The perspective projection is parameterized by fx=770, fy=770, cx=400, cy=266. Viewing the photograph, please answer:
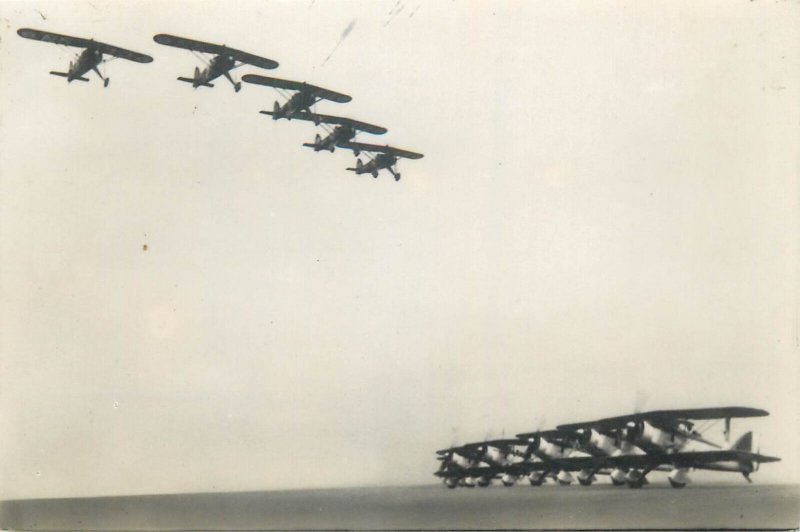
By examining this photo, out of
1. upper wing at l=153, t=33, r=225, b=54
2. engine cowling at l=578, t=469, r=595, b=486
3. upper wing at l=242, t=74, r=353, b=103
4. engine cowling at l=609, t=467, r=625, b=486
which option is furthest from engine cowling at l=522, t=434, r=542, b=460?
upper wing at l=153, t=33, r=225, b=54

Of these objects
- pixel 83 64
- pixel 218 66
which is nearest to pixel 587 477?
pixel 218 66

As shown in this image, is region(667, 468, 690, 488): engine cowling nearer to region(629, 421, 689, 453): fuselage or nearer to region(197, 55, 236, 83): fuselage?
region(629, 421, 689, 453): fuselage

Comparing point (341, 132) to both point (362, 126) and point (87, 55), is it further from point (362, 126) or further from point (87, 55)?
point (87, 55)

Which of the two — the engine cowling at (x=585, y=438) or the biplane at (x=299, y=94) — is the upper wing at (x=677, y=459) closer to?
the engine cowling at (x=585, y=438)

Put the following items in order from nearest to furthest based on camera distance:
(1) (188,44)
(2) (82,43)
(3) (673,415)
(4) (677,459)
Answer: (2) (82,43) → (1) (188,44) → (4) (677,459) → (3) (673,415)

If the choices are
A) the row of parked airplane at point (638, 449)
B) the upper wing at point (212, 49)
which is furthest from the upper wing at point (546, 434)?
the upper wing at point (212, 49)

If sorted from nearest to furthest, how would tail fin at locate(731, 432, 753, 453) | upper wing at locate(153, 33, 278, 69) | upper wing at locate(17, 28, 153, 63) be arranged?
1. upper wing at locate(17, 28, 153, 63)
2. upper wing at locate(153, 33, 278, 69)
3. tail fin at locate(731, 432, 753, 453)
